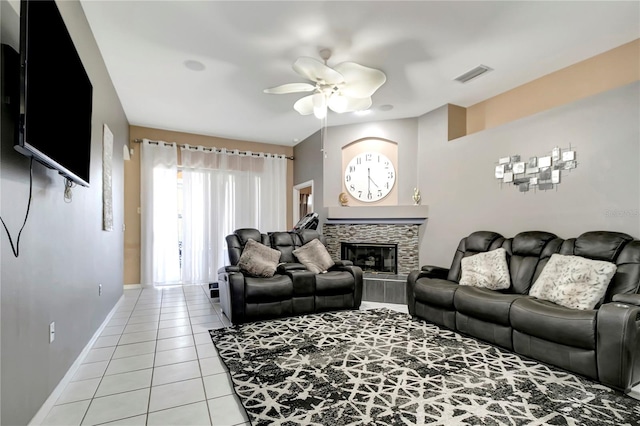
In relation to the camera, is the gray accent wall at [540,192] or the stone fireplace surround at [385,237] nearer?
the gray accent wall at [540,192]

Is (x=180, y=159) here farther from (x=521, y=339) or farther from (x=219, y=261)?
(x=521, y=339)

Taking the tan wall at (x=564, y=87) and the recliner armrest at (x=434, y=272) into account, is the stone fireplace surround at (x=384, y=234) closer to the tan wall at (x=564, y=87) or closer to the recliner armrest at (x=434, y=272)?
the recliner armrest at (x=434, y=272)

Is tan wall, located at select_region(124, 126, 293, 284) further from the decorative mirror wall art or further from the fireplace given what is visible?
the decorative mirror wall art

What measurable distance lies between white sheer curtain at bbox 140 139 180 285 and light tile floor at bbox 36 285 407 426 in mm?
1889

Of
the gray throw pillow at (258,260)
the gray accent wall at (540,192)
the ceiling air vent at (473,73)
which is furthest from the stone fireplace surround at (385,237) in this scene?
the ceiling air vent at (473,73)

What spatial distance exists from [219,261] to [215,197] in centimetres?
127

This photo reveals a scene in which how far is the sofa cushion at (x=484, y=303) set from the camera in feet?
8.86

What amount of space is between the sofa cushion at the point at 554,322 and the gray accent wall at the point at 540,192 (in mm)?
1061

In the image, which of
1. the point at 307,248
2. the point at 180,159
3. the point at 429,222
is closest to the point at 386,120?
the point at 429,222

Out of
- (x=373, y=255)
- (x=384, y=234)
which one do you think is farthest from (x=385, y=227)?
(x=373, y=255)

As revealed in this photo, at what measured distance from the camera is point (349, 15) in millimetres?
2541

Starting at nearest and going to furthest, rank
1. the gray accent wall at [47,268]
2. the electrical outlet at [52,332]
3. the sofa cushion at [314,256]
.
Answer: the gray accent wall at [47,268]
the electrical outlet at [52,332]
the sofa cushion at [314,256]

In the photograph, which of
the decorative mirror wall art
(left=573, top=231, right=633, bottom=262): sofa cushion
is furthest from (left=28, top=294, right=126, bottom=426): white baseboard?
the decorative mirror wall art

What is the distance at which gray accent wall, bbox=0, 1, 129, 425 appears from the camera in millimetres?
1418
